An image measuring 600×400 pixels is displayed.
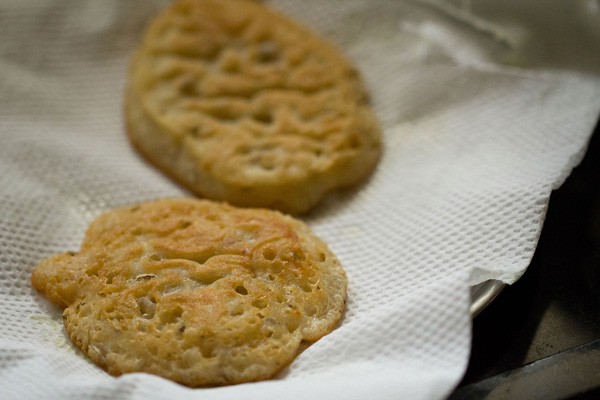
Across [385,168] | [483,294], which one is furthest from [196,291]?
[385,168]

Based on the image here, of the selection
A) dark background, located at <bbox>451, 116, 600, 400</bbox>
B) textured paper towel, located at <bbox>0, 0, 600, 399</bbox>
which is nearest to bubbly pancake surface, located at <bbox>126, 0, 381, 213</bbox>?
textured paper towel, located at <bbox>0, 0, 600, 399</bbox>

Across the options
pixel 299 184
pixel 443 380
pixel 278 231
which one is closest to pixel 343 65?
pixel 299 184

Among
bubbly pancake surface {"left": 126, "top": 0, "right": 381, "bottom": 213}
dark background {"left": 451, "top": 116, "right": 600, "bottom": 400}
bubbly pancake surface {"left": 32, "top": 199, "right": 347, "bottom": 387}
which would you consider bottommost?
dark background {"left": 451, "top": 116, "right": 600, "bottom": 400}

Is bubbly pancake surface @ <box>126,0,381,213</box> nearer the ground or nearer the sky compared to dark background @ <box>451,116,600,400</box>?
nearer the sky

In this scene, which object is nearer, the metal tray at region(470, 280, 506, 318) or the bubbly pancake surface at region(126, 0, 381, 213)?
the metal tray at region(470, 280, 506, 318)

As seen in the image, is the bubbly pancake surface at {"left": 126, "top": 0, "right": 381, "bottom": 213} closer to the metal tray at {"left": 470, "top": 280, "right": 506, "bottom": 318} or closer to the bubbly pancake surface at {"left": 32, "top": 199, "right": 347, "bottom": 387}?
the bubbly pancake surface at {"left": 32, "top": 199, "right": 347, "bottom": 387}

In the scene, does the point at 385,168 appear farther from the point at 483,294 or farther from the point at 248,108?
the point at 483,294

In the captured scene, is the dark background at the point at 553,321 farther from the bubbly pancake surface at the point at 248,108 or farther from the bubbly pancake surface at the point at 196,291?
the bubbly pancake surface at the point at 248,108

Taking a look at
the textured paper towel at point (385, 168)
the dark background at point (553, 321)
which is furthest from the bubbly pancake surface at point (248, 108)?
the dark background at point (553, 321)

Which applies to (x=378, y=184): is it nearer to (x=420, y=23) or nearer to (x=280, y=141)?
(x=280, y=141)
